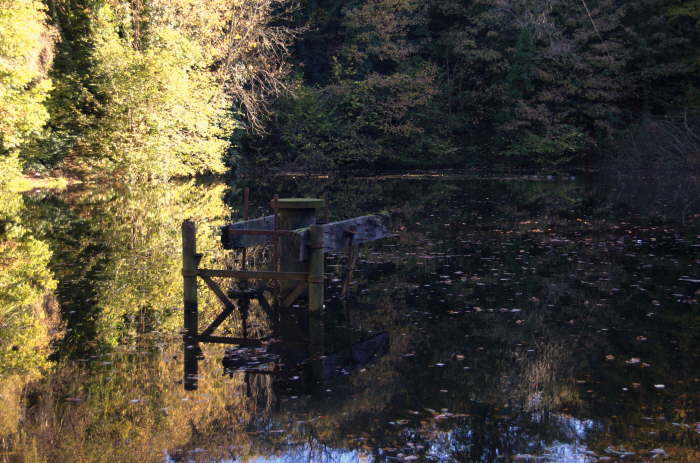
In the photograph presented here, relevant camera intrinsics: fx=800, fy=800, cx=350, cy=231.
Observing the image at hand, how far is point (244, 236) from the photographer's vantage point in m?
11.3

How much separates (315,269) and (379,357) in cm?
187

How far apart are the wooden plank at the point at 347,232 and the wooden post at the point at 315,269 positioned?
0.32ft

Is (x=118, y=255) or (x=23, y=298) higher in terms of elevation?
(x=118, y=255)

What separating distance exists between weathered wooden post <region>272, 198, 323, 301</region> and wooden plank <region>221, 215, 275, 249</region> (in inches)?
17.3

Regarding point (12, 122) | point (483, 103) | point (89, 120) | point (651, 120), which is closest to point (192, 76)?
A: point (89, 120)

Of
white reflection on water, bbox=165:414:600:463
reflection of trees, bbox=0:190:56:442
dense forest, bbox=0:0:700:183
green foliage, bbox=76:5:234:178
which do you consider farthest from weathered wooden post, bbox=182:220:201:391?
dense forest, bbox=0:0:700:183

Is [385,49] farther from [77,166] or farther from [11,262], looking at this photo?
[11,262]

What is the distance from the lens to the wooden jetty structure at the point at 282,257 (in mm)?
9898

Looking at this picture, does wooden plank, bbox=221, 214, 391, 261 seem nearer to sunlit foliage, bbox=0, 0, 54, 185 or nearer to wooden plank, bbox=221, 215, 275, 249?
wooden plank, bbox=221, 215, 275, 249

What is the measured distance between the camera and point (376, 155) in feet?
162

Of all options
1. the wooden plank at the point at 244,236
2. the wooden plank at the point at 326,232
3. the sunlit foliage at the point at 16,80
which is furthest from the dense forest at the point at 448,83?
the wooden plank at the point at 326,232

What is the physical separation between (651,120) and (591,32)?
613cm

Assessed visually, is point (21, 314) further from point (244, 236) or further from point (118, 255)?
point (118, 255)

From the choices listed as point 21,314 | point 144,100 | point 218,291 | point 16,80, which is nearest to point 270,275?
point 218,291
